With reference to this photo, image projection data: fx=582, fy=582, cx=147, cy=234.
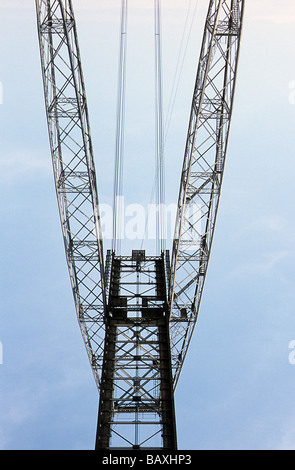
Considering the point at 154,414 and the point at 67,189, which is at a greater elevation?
the point at 67,189

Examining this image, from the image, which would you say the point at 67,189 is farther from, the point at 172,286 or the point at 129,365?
the point at 129,365

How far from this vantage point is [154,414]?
3119 centimetres

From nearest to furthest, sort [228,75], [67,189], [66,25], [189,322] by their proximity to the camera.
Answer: [66,25] < [228,75] < [67,189] < [189,322]

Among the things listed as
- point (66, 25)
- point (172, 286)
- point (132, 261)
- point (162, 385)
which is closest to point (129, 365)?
point (162, 385)

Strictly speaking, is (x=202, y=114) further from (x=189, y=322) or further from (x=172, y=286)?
(x=189, y=322)

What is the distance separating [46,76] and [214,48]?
945cm

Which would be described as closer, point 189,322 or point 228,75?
point 228,75

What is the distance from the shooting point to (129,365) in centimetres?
3400

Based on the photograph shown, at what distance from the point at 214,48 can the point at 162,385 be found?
18542 millimetres

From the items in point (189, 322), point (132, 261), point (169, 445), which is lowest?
point (169, 445)
